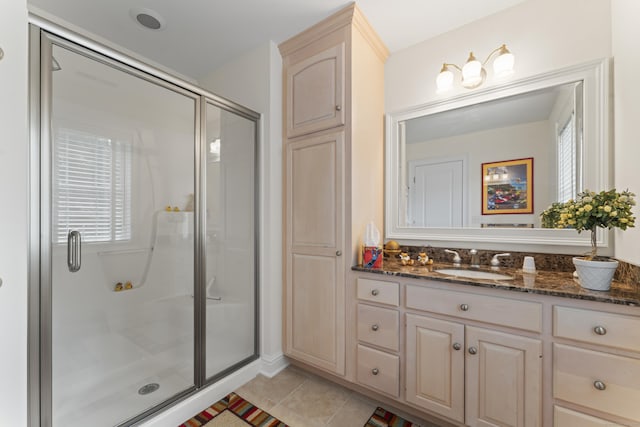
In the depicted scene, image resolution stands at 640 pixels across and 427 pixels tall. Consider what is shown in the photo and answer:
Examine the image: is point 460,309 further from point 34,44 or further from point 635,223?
point 34,44

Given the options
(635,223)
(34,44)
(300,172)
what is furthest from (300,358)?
(34,44)

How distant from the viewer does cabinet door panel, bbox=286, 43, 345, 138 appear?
5.90 feet

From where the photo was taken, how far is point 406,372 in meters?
1.53

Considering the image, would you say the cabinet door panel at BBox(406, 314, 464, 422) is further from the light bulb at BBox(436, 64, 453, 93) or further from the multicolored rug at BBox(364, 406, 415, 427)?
the light bulb at BBox(436, 64, 453, 93)

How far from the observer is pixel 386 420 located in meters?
1.58

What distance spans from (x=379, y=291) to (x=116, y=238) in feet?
5.23

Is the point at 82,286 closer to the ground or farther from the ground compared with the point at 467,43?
closer to the ground

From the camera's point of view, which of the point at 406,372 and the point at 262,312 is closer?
the point at 406,372

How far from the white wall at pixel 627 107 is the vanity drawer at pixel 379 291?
1073 millimetres

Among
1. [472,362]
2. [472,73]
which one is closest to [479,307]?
[472,362]

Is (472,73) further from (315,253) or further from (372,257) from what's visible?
(315,253)

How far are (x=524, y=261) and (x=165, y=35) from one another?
2934 mm

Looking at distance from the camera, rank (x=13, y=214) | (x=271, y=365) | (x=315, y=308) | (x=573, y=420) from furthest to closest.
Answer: (x=271, y=365)
(x=315, y=308)
(x=573, y=420)
(x=13, y=214)

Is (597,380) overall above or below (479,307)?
below
